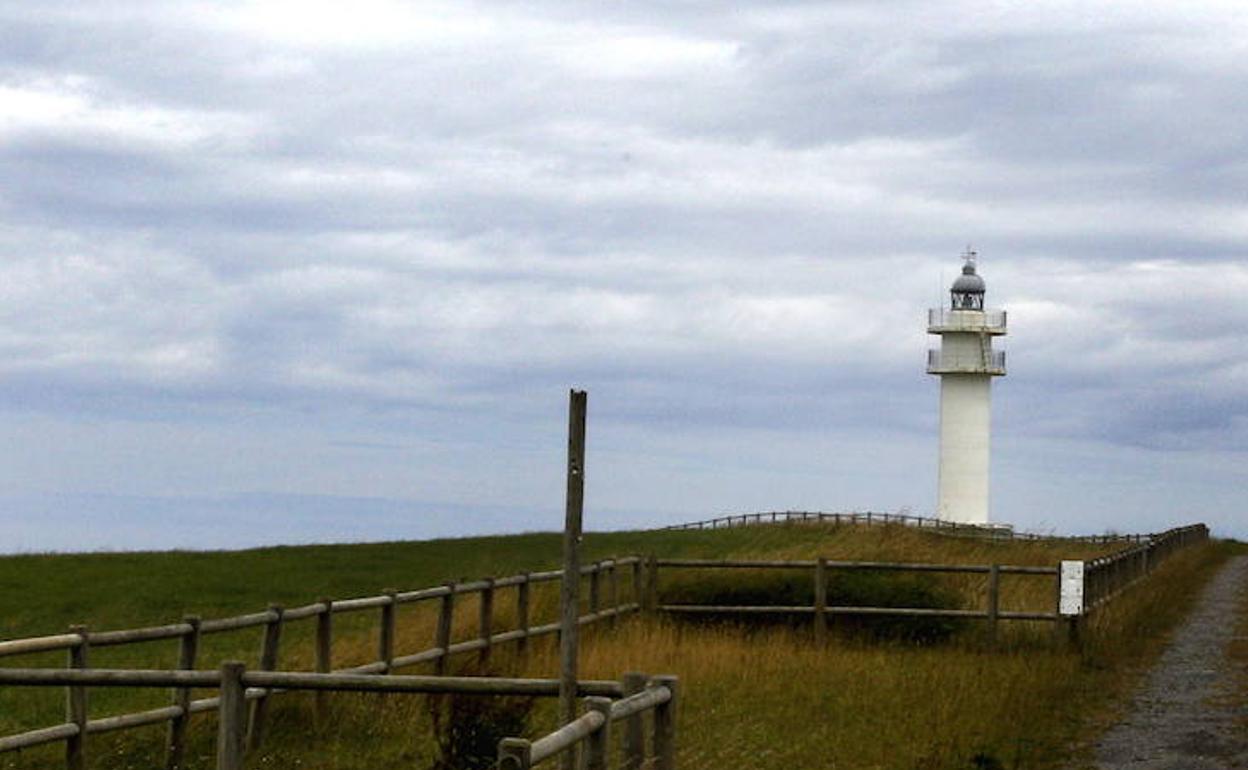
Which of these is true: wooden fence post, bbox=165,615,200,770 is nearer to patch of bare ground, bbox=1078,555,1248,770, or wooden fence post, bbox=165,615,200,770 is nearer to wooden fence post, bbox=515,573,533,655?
patch of bare ground, bbox=1078,555,1248,770

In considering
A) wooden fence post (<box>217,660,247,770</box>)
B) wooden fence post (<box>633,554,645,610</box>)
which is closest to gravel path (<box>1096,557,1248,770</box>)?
wooden fence post (<box>633,554,645,610</box>)

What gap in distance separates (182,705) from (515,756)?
758 cm

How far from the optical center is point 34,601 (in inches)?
1347

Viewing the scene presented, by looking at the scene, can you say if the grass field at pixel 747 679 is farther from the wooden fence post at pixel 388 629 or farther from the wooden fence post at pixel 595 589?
the wooden fence post at pixel 388 629

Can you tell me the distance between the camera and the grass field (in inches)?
592

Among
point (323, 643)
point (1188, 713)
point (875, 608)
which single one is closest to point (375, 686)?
point (323, 643)

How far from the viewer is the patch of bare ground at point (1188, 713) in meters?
15.5

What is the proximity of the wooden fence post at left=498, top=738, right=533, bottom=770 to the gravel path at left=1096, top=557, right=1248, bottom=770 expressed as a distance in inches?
351

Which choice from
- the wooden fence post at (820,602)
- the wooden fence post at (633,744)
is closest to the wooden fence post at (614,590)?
the wooden fence post at (820,602)

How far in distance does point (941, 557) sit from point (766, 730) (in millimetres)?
19250

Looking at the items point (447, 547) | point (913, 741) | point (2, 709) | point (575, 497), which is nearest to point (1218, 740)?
point (913, 741)

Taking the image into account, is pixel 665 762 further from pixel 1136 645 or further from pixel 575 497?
pixel 1136 645

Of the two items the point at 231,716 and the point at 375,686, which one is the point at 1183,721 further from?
the point at 231,716

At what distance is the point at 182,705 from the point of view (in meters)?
14.0
